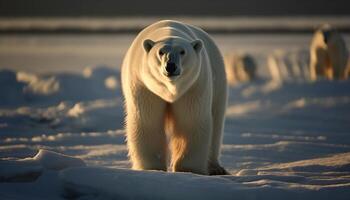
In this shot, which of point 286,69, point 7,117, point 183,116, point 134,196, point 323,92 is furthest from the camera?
point 286,69

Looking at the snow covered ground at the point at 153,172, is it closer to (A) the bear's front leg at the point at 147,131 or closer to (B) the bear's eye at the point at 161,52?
(A) the bear's front leg at the point at 147,131

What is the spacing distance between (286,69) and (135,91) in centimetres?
1268

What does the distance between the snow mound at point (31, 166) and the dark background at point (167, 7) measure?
94.5 m

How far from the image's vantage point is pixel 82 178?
14.4 ft

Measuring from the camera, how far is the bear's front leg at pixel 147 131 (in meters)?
5.22

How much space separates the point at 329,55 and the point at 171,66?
9354 mm

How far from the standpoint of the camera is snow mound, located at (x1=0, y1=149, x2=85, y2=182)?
4508mm

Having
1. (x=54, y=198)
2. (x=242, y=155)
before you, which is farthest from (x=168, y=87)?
(x=242, y=155)

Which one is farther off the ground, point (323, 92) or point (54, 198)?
point (323, 92)

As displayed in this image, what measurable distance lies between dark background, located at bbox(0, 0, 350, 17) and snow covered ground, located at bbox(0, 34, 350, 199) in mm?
87862

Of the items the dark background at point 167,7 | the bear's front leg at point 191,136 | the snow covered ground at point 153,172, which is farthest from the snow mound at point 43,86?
the dark background at point 167,7

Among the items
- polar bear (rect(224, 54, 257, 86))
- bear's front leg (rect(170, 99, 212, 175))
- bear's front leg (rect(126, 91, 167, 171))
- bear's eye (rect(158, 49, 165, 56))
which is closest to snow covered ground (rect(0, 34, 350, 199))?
bear's front leg (rect(126, 91, 167, 171))

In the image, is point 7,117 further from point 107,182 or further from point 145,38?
point 107,182

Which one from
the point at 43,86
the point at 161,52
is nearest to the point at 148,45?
the point at 161,52
